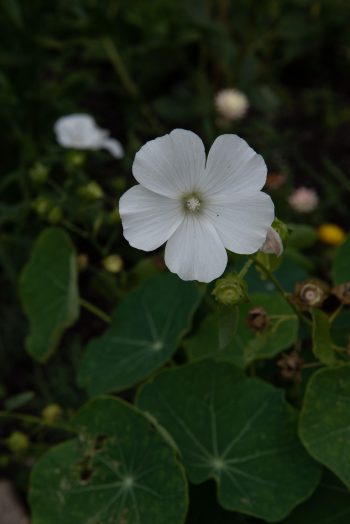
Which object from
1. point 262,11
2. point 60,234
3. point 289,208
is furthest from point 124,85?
point 60,234

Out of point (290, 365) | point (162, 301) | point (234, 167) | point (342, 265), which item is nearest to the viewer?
point (234, 167)

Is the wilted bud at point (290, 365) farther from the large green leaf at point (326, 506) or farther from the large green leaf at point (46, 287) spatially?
the large green leaf at point (46, 287)

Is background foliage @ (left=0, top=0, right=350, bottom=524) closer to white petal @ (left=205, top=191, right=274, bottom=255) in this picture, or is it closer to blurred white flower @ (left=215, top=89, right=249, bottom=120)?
blurred white flower @ (left=215, top=89, right=249, bottom=120)

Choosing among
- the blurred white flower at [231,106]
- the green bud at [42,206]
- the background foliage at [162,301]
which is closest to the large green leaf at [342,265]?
the background foliage at [162,301]

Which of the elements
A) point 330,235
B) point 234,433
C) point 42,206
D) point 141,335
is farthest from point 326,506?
point 330,235

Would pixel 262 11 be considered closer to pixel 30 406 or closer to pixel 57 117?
pixel 57 117

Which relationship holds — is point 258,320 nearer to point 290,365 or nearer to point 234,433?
point 290,365
